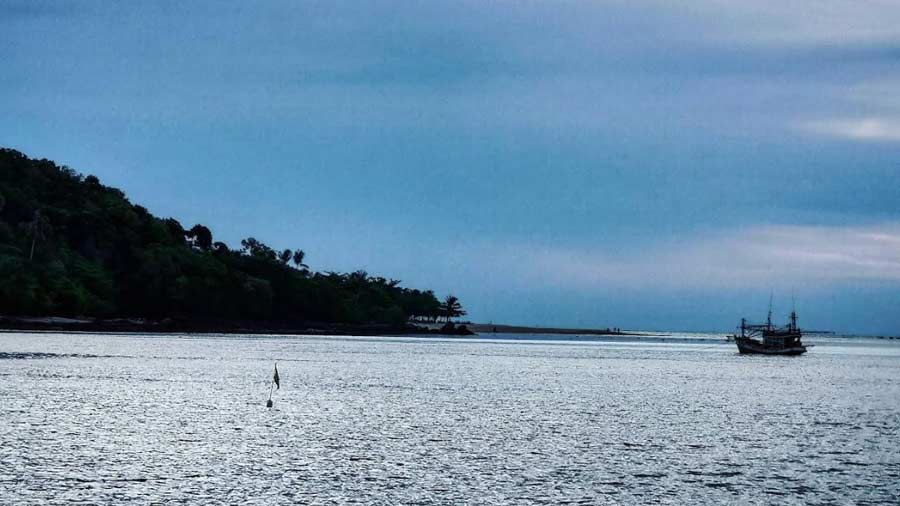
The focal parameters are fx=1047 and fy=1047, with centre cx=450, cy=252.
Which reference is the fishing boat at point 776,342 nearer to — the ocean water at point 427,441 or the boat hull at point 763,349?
the boat hull at point 763,349

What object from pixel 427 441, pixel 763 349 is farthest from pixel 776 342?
pixel 427 441

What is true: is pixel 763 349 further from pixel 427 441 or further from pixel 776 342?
pixel 427 441

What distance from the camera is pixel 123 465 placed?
41.9m

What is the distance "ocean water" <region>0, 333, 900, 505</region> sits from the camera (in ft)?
125

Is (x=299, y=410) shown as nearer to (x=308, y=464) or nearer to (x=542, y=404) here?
(x=542, y=404)

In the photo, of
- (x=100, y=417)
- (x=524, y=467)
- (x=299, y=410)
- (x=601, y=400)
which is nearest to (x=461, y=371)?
(x=601, y=400)

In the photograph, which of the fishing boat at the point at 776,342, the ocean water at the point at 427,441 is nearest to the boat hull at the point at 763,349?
the fishing boat at the point at 776,342

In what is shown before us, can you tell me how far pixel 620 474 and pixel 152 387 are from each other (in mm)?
48627

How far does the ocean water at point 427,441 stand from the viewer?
38250 millimetres

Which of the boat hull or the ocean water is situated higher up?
the boat hull

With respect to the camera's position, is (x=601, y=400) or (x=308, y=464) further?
(x=601, y=400)

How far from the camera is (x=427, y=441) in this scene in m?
52.2

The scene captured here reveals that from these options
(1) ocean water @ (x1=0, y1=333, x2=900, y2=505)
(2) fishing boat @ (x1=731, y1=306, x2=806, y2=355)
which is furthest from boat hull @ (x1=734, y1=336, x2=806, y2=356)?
(1) ocean water @ (x1=0, y1=333, x2=900, y2=505)

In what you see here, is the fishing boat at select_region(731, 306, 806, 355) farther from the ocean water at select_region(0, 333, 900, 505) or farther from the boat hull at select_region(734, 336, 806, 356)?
the ocean water at select_region(0, 333, 900, 505)
